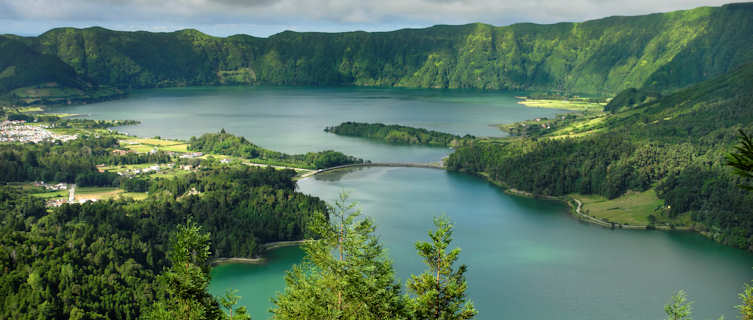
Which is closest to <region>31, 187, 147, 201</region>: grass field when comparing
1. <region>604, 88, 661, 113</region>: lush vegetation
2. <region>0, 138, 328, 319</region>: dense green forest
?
<region>0, 138, 328, 319</region>: dense green forest

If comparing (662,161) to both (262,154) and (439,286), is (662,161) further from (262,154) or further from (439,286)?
(439,286)

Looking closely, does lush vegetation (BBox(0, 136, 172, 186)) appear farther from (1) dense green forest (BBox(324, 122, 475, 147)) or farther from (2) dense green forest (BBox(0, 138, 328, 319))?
(1) dense green forest (BBox(324, 122, 475, 147))

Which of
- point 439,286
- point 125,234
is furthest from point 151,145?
point 439,286

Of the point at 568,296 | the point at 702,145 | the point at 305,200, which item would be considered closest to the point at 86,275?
the point at 305,200

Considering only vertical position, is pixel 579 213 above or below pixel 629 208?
below

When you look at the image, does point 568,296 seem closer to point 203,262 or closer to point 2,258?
point 203,262

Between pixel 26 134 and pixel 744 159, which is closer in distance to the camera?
pixel 744 159

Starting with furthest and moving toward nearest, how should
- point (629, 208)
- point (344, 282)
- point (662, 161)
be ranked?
point (662, 161), point (629, 208), point (344, 282)

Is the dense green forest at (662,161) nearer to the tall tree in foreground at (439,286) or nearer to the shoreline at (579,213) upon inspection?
the shoreline at (579,213)
